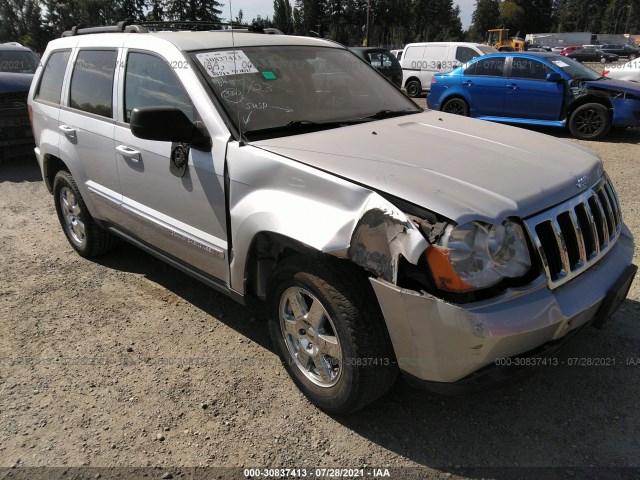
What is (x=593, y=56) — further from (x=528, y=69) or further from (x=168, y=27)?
(x=168, y=27)

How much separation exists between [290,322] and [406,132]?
4.21ft

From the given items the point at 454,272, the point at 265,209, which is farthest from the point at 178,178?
the point at 454,272

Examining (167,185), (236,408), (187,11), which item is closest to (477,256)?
(236,408)

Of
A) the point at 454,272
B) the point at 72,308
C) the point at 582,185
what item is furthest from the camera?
the point at 72,308

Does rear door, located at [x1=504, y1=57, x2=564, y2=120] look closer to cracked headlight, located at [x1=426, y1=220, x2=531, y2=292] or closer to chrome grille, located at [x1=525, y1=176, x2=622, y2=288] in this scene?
chrome grille, located at [x1=525, y1=176, x2=622, y2=288]

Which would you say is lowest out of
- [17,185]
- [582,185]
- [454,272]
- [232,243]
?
[17,185]

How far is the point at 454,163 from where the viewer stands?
244 cm

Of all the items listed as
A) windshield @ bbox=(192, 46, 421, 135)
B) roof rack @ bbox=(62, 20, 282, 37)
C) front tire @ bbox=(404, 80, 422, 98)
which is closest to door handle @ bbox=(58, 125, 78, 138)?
roof rack @ bbox=(62, 20, 282, 37)

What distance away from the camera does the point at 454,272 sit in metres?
1.98

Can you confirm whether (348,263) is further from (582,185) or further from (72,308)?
(72,308)

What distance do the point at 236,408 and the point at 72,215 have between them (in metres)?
2.80

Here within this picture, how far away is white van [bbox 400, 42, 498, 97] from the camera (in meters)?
15.0

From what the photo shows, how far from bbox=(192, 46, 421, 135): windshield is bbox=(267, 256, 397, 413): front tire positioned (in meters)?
0.92

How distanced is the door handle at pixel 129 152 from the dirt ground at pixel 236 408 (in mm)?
1123
